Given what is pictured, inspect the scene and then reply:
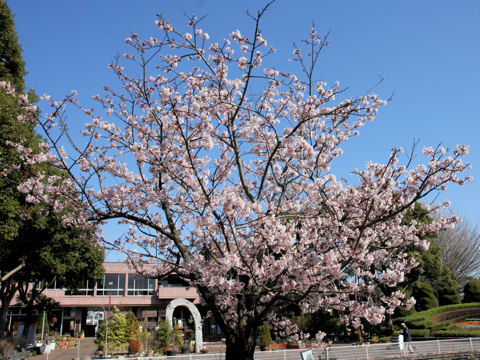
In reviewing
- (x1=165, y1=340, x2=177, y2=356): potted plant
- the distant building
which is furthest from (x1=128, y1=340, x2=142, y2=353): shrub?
the distant building

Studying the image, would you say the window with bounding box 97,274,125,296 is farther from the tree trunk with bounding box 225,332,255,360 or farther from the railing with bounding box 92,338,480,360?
the tree trunk with bounding box 225,332,255,360

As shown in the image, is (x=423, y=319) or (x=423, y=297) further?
(x=423, y=297)

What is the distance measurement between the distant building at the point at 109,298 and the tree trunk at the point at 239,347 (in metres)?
29.4

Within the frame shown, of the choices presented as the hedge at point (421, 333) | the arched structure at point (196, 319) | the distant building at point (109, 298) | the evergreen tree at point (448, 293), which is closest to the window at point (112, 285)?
the distant building at point (109, 298)

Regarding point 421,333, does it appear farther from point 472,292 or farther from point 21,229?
point 21,229

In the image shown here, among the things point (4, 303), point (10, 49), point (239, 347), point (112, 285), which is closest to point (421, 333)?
point (239, 347)

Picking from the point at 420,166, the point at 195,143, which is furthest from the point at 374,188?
the point at 195,143

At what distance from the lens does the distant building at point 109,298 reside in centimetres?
3341

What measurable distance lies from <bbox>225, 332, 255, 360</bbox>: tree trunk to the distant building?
29441 millimetres

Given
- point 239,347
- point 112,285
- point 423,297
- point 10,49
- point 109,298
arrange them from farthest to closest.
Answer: point 112,285 < point 109,298 < point 423,297 < point 10,49 < point 239,347

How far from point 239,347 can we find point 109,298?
30.2 meters

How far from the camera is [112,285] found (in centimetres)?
3522

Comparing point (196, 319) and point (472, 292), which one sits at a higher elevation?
point (472, 292)

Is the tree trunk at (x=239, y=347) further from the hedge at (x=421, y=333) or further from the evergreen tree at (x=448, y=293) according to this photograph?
the evergreen tree at (x=448, y=293)
